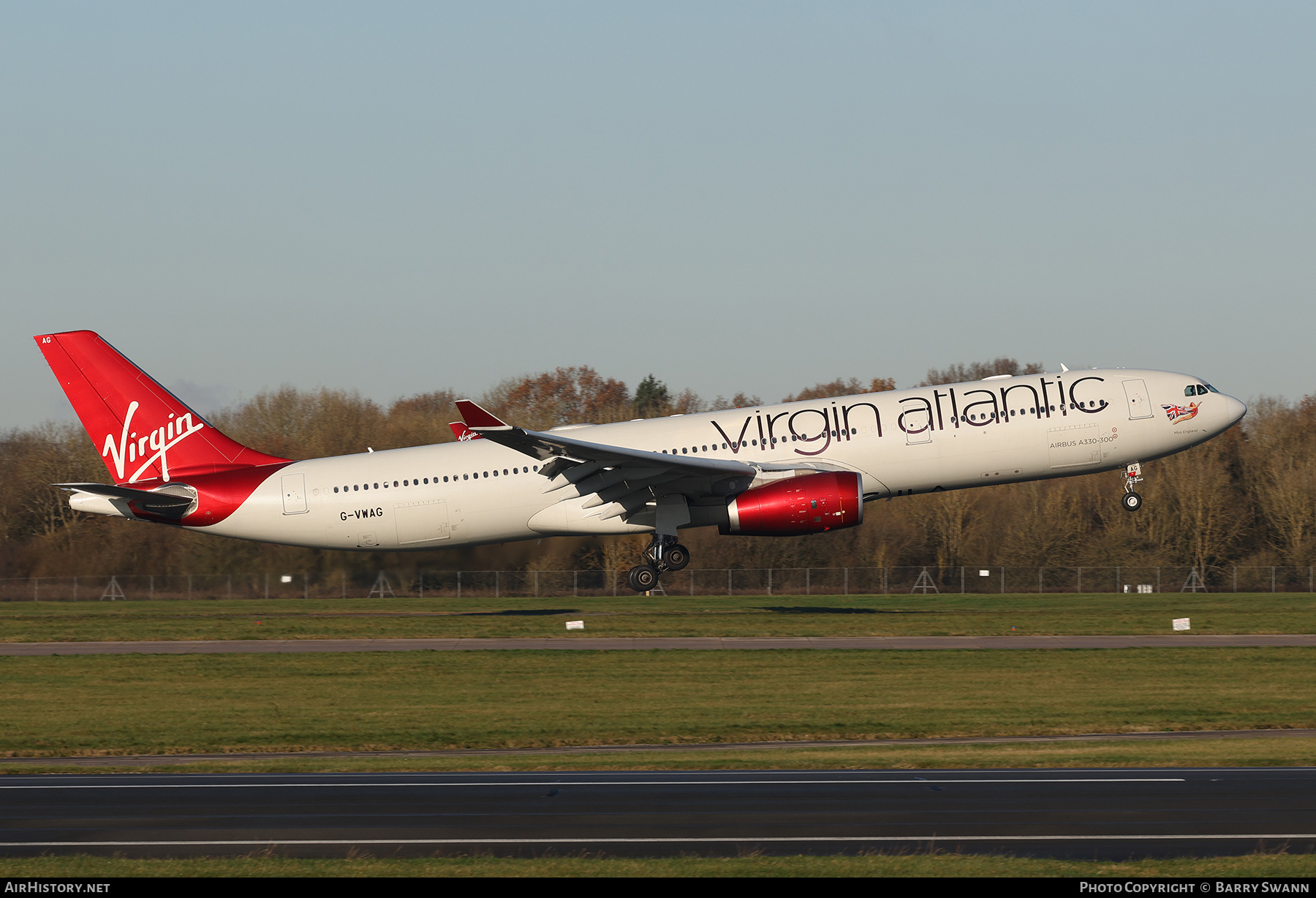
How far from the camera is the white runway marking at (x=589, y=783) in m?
16.7

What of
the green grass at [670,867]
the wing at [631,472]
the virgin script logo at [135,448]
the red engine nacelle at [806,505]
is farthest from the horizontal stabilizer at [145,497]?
the green grass at [670,867]

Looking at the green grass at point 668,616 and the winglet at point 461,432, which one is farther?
the green grass at point 668,616

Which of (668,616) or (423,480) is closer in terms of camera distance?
(423,480)

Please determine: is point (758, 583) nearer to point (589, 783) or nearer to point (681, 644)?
point (681, 644)

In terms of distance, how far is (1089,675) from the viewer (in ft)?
92.2

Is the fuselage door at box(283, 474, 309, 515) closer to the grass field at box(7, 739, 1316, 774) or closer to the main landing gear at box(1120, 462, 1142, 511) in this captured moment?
the grass field at box(7, 739, 1316, 774)

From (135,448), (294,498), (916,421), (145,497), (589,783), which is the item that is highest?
(135,448)

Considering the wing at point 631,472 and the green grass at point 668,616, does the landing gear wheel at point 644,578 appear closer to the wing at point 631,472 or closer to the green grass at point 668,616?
the green grass at point 668,616

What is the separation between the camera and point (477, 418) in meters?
30.9

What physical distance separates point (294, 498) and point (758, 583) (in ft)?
88.0

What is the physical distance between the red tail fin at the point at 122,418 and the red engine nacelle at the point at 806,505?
52.3 ft

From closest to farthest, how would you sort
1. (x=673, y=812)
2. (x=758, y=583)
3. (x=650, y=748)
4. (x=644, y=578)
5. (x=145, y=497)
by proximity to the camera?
(x=673, y=812)
(x=650, y=748)
(x=145, y=497)
(x=644, y=578)
(x=758, y=583)

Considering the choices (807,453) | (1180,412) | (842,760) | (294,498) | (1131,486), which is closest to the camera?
(842,760)

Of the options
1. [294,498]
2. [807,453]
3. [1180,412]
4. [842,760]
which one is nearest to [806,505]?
[807,453]
